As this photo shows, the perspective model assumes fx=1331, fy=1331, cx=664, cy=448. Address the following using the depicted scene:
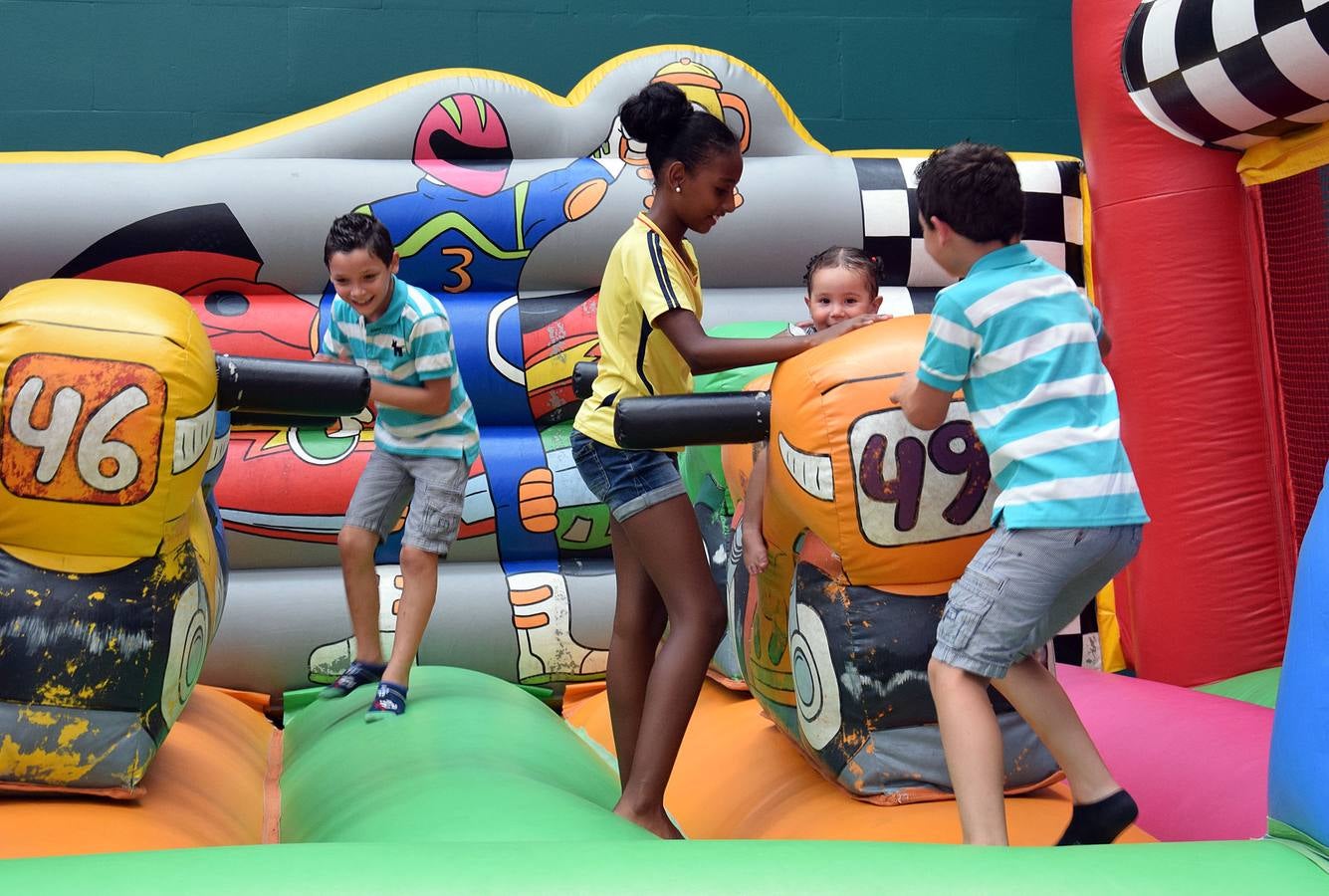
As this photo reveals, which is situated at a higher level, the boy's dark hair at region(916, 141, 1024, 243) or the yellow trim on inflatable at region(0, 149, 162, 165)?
the yellow trim on inflatable at region(0, 149, 162, 165)

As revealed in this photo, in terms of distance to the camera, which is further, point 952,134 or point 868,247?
point 952,134

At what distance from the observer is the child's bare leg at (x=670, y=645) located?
5.05 feet

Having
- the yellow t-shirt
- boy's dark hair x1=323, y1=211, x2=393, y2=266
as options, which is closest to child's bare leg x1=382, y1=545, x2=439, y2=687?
boy's dark hair x1=323, y1=211, x2=393, y2=266

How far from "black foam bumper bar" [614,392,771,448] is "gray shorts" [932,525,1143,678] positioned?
0.35 meters

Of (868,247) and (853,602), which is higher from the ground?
(868,247)

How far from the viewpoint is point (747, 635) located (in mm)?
1864

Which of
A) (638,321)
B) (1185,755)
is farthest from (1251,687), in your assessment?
(638,321)

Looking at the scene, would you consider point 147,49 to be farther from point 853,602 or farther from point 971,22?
point 853,602

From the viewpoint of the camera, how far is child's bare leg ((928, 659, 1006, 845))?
1.22 m

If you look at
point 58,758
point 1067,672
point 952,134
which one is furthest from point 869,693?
point 952,134

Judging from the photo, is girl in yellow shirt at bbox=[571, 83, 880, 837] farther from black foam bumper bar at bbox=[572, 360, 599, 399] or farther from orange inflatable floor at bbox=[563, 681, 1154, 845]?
black foam bumper bar at bbox=[572, 360, 599, 399]

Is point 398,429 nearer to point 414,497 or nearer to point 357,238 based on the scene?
point 414,497

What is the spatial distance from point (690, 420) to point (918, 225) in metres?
1.54

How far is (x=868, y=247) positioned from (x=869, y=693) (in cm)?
158
